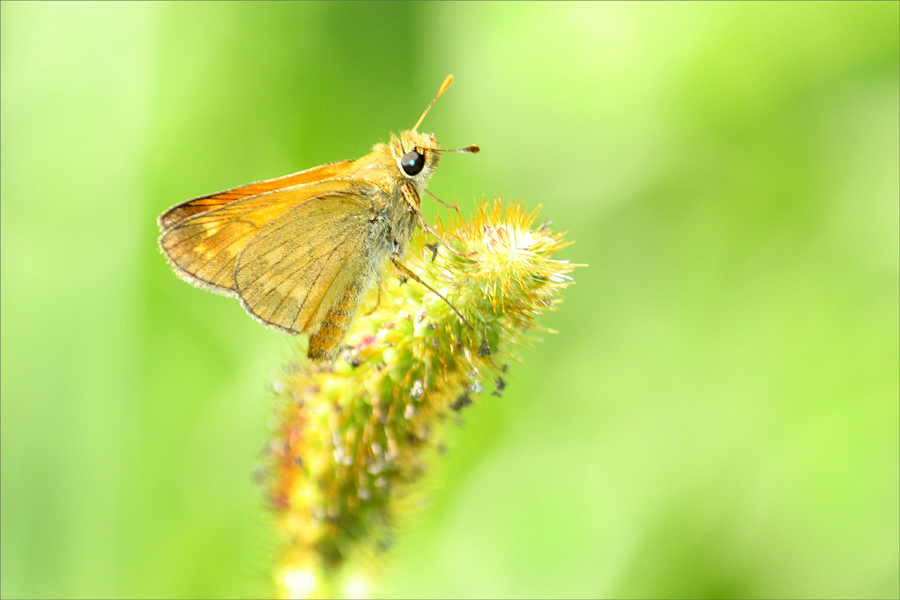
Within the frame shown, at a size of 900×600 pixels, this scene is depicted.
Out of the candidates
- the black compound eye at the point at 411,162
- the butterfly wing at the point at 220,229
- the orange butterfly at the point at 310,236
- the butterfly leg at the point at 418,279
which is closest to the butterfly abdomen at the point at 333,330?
the orange butterfly at the point at 310,236

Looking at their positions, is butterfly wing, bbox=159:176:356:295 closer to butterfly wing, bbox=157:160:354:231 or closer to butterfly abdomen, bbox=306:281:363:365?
butterfly wing, bbox=157:160:354:231

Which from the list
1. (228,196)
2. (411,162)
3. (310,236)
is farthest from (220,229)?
(411,162)

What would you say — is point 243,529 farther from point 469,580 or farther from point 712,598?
point 712,598

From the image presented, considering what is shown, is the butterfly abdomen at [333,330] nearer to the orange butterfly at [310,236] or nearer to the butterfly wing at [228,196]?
the orange butterfly at [310,236]

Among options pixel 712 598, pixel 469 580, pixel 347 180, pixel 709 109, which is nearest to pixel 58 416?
pixel 347 180

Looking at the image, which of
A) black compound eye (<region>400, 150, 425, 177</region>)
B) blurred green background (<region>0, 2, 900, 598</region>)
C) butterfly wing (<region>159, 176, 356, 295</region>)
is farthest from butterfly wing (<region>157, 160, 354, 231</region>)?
blurred green background (<region>0, 2, 900, 598</region>)

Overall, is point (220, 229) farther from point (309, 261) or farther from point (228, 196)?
point (309, 261)
